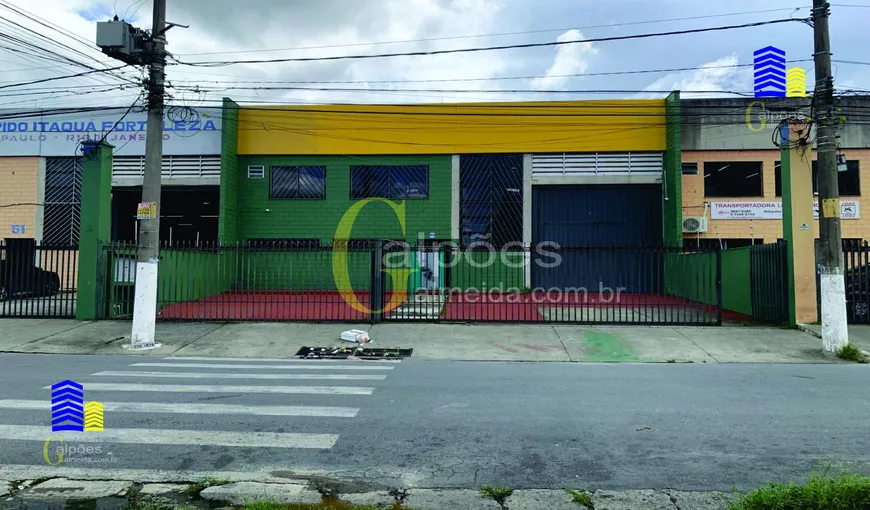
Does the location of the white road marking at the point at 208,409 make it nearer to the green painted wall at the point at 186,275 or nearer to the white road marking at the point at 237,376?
the white road marking at the point at 237,376

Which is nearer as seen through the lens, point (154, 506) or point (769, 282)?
point (154, 506)

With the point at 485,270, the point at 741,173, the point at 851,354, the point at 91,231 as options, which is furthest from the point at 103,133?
the point at 741,173

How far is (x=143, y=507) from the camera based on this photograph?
374 centimetres

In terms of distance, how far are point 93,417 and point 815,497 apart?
21.3ft

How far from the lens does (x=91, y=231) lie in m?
14.3

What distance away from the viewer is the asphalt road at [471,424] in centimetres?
455

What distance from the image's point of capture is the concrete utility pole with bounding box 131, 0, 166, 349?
11.5 m

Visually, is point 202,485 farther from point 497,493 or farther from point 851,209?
point 851,209

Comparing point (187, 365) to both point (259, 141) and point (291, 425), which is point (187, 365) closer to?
point (291, 425)

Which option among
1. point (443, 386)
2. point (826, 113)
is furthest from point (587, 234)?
point (443, 386)

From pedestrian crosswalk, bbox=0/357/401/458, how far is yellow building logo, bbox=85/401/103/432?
0.08 meters

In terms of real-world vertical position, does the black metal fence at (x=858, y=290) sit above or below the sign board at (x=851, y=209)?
below

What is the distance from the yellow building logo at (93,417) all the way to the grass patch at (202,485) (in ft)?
6.49

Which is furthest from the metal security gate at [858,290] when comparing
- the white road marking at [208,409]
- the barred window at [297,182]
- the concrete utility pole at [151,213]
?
the barred window at [297,182]
